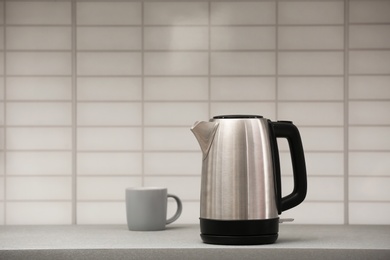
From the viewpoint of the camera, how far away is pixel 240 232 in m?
1.74

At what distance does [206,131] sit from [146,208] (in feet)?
1.18

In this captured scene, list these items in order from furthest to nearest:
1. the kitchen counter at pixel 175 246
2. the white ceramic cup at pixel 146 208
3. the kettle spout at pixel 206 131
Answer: the white ceramic cup at pixel 146 208
the kettle spout at pixel 206 131
the kitchen counter at pixel 175 246

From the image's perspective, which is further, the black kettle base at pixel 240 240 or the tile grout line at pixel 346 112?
the tile grout line at pixel 346 112

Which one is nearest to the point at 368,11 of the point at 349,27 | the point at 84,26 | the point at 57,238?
the point at 349,27

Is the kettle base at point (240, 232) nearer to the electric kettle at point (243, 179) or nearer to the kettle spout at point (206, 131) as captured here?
the electric kettle at point (243, 179)

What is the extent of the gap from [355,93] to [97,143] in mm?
783

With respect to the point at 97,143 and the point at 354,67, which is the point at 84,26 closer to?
the point at 97,143

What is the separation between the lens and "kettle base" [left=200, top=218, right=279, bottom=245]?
5.70 ft

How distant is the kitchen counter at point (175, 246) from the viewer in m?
1.68

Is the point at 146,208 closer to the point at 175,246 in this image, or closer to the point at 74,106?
the point at 175,246

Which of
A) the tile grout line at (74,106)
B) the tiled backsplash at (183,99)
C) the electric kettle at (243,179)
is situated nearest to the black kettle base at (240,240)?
the electric kettle at (243,179)

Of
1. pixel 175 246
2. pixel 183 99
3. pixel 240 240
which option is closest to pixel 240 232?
pixel 240 240

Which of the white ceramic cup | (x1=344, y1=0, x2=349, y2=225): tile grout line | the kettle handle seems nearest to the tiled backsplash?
(x1=344, y1=0, x2=349, y2=225): tile grout line

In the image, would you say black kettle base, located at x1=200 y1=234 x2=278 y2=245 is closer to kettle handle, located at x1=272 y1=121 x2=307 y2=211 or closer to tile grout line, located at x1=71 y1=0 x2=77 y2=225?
kettle handle, located at x1=272 y1=121 x2=307 y2=211
